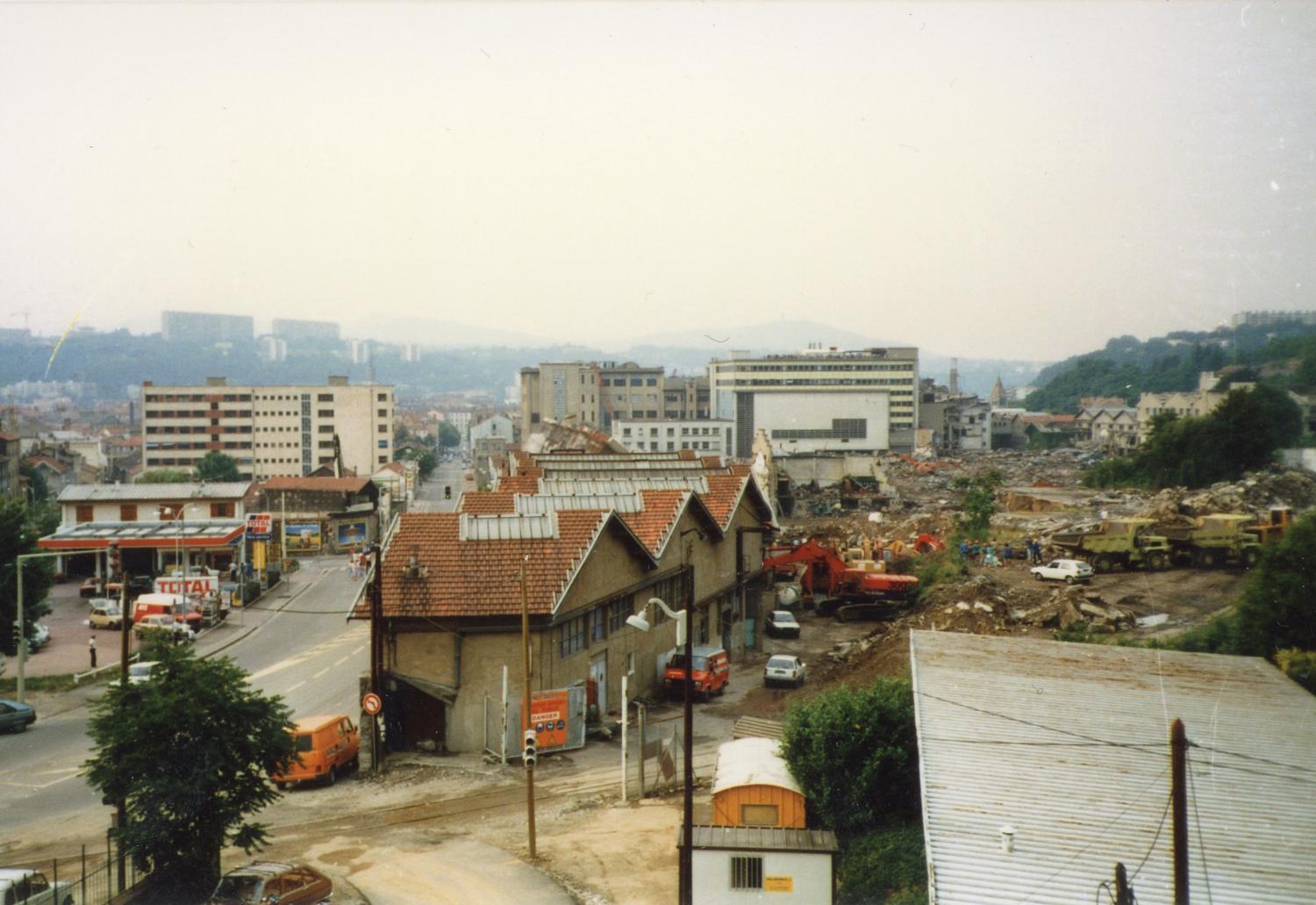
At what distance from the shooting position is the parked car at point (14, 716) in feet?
82.1

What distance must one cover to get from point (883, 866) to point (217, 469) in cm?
9459

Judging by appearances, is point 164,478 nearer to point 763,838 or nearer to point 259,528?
point 259,528

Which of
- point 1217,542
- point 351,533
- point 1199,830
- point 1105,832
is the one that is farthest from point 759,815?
point 351,533

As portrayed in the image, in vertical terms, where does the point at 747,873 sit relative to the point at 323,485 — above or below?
above

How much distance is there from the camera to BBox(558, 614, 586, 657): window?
22.7m

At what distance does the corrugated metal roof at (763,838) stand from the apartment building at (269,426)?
98.2 metres

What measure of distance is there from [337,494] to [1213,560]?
47.7 m

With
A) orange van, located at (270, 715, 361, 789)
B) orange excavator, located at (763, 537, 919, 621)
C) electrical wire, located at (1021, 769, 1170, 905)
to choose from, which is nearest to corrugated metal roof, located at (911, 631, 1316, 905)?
electrical wire, located at (1021, 769, 1170, 905)

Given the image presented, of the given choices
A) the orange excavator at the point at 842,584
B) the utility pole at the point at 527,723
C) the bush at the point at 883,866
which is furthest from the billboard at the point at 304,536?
the bush at the point at 883,866

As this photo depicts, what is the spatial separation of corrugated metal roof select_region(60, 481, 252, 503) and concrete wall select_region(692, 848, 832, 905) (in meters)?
50.3

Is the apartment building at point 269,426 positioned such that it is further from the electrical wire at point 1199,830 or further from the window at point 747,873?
the electrical wire at point 1199,830

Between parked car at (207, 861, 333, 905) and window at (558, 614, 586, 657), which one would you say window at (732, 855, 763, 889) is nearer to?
parked car at (207, 861, 333, 905)

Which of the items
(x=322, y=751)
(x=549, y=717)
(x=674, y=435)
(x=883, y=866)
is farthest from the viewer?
(x=674, y=435)

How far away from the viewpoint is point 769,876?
533 inches
